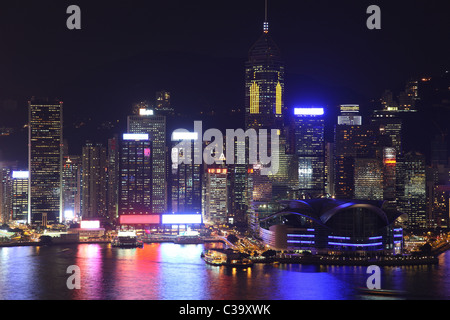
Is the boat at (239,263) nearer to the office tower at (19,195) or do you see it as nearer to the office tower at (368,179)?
the office tower at (368,179)

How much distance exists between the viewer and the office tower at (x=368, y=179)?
66.7 m

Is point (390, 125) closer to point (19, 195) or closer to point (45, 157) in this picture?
point (45, 157)

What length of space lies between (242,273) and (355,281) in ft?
21.3

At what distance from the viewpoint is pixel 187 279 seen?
1443 inches

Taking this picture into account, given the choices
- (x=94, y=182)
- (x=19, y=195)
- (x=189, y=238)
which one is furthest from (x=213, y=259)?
(x=19, y=195)

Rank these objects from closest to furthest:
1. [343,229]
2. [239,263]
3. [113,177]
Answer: [239,263]
[343,229]
[113,177]

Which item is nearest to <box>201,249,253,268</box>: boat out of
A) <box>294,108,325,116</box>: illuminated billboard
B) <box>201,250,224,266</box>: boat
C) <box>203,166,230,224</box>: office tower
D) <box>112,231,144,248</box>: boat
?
<box>201,250,224,266</box>: boat

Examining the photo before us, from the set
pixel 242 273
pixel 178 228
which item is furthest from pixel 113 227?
pixel 242 273

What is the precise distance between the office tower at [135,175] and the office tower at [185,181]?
3.29 meters

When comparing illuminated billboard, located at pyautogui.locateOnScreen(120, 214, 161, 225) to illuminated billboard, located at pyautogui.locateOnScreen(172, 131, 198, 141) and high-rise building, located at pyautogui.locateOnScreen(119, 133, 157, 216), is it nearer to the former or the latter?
high-rise building, located at pyautogui.locateOnScreen(119, 133, 157, 216)

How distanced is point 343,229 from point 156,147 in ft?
96.5

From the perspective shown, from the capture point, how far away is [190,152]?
70688 mm

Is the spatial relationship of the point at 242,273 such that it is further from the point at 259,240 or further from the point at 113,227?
the point at 113,227

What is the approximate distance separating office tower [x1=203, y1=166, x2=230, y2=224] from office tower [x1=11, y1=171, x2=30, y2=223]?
1785cm
